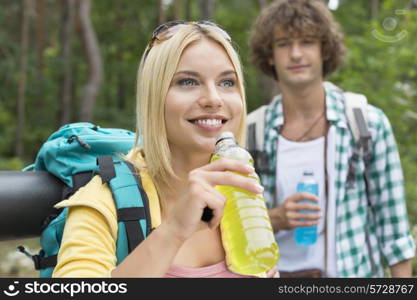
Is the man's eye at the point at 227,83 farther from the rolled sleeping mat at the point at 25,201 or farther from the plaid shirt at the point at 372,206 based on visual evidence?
the plaid shirt at the point at 372,206

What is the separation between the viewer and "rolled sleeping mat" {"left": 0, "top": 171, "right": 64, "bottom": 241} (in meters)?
1.65

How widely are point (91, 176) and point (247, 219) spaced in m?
0.54

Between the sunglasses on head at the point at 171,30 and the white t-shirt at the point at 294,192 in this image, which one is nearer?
the sunglasses on head at the point at 171,30

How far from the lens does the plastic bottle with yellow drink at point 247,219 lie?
162 cm

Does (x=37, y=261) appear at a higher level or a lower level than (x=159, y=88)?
lower

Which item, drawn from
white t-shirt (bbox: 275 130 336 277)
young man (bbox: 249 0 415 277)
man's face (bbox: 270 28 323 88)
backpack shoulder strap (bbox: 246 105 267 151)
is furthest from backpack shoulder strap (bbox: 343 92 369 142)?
backpack shoulder strap (bbox: 246 105 267 151)

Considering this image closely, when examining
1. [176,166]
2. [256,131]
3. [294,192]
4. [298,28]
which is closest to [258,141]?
[256,131]

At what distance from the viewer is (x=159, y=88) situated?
1.81 meters

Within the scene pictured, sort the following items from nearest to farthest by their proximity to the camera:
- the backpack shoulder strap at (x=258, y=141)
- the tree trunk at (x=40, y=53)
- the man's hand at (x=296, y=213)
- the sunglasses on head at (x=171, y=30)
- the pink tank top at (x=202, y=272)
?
the pink tank top at (x=202, y=272)
the sunglasses on head at (x=171, y=30)
the man's hand at (x=296, y=213)
the backpack shoulder strap at (x=258, y=141)
the tree trunk at (x=40, y=53)

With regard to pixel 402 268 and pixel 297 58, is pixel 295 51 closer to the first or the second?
pixel 297 58

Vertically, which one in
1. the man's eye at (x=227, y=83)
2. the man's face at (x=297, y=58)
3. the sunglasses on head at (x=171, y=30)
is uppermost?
the man's face at (x=297, y=58)

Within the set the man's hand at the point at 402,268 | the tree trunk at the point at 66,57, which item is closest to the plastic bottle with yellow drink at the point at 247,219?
the man's hand at the point at 402,268

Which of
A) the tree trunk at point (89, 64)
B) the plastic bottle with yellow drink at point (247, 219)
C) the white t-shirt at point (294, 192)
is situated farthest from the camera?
the tree trunk at point (89, 64)

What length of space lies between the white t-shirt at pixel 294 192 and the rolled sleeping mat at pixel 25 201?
179cm
